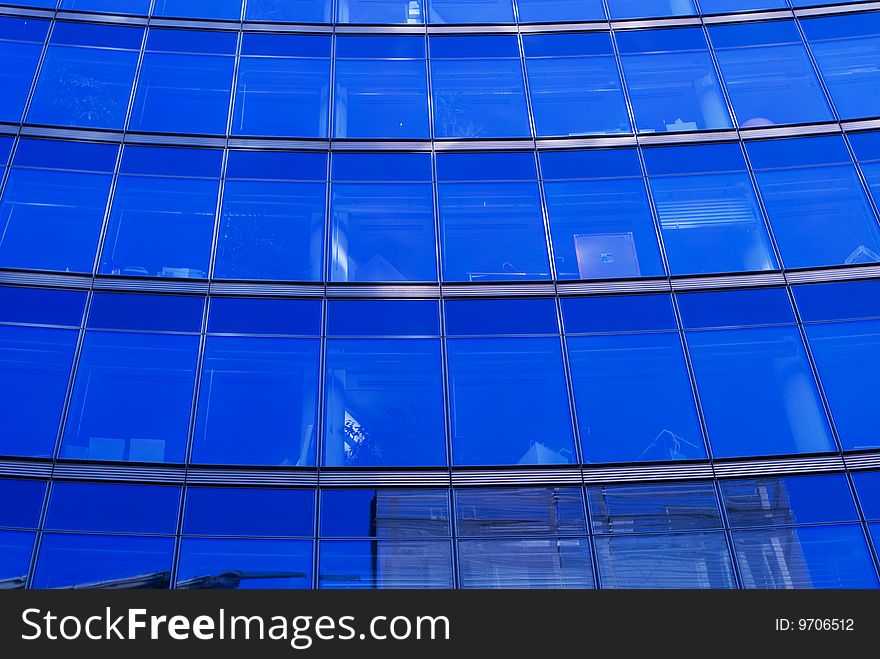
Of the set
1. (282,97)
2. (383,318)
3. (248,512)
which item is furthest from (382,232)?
(248,512)

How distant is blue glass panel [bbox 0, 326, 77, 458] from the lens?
17.5 meters

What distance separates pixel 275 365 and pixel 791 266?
11006mm

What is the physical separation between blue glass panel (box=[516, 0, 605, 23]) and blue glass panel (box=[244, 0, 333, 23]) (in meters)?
5.11

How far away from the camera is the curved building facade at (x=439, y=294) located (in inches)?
673

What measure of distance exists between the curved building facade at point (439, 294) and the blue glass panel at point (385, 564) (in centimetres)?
5

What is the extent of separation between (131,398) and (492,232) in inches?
328

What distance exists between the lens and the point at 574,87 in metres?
23.3

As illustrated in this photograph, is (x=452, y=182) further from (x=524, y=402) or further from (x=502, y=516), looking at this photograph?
(x=502, y=516)

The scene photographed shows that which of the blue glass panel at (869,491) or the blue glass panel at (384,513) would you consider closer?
the blue glass panel at (869,491)

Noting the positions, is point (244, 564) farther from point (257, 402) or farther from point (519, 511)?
point (519, 511)

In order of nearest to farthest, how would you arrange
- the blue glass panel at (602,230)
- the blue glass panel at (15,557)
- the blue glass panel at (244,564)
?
the blue glass panel at (15,557), the blue glass panel at (244,564), the blue glass panel at (602,230)

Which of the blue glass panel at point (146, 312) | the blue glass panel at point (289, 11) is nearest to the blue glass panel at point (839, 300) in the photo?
the blue glass panel at point (146, 312)

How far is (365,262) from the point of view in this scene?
66.5 feet

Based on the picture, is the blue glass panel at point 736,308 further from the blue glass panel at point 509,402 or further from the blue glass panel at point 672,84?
the blue glass panel at point 672,84
